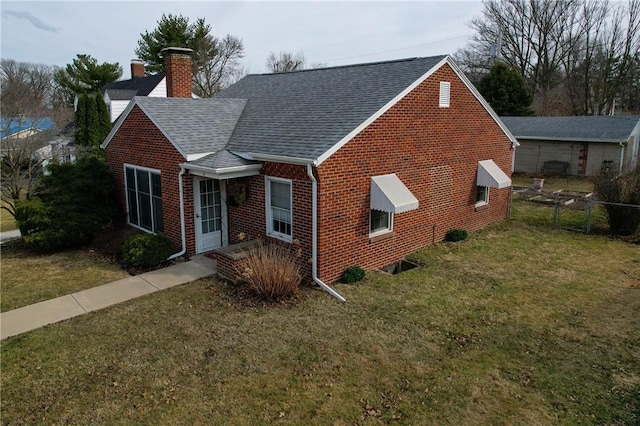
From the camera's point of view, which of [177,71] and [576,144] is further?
[576,144]

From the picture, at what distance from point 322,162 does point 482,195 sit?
8.19 meters

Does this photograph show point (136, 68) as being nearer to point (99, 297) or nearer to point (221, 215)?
point (221, 215)

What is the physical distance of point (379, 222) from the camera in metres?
11.1

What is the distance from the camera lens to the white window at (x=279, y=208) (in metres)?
10.4

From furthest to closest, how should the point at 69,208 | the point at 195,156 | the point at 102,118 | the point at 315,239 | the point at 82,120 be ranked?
1. the point at 102,118
2. the point at 82,120
3. the point at 69,208
4. the point at 195,156
5. the point at 315,239

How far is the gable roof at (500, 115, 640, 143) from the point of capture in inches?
1029

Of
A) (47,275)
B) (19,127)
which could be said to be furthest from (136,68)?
(47,275)

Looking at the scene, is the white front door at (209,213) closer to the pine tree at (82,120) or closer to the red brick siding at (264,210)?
the red brick siding at (264,210)

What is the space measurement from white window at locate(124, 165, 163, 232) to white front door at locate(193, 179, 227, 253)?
1.67m

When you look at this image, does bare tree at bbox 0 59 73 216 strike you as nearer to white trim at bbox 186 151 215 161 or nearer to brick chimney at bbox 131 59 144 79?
brick chimney at bbox 131 59 144 79

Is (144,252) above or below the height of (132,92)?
below

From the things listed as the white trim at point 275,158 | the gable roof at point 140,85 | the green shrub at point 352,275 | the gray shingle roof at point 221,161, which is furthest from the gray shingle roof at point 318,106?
the gable roof at point 140,85

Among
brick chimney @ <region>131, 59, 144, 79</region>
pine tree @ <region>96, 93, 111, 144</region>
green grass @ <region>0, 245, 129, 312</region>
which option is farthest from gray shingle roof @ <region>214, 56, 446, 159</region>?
brick chimney @ <region>131, 59, 144, 79</region>

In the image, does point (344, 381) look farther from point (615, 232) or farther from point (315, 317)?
point (615, 232)
